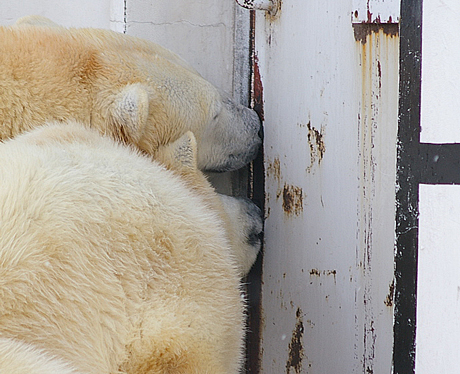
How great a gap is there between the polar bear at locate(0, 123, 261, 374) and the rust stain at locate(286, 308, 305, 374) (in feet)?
1.99

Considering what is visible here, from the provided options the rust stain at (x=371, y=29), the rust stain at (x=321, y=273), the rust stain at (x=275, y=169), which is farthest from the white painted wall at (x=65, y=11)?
the rust stain at (x=321, y=273)

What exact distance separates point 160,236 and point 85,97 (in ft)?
2.02

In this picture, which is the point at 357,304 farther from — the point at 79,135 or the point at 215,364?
the point at 79,135

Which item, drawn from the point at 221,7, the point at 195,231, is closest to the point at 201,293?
the point at 195,231

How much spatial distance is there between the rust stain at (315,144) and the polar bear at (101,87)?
0.91 feet

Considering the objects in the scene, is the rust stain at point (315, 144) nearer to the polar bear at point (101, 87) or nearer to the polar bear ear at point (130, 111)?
the polar bear at point (101, 87)

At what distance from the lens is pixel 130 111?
1.71m

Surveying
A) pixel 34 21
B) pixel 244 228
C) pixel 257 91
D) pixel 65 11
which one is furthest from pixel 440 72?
pixel 65 11

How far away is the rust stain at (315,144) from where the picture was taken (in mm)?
1891

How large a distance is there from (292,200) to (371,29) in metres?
0.57

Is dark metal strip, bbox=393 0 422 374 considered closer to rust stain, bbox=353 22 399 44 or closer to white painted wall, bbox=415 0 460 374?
white painted wall, bbox=415 0 460 374

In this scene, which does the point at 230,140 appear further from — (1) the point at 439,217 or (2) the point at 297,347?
(1) the point at 439,217

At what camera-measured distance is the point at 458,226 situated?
1120mm

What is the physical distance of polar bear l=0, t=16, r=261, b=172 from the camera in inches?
67.0
